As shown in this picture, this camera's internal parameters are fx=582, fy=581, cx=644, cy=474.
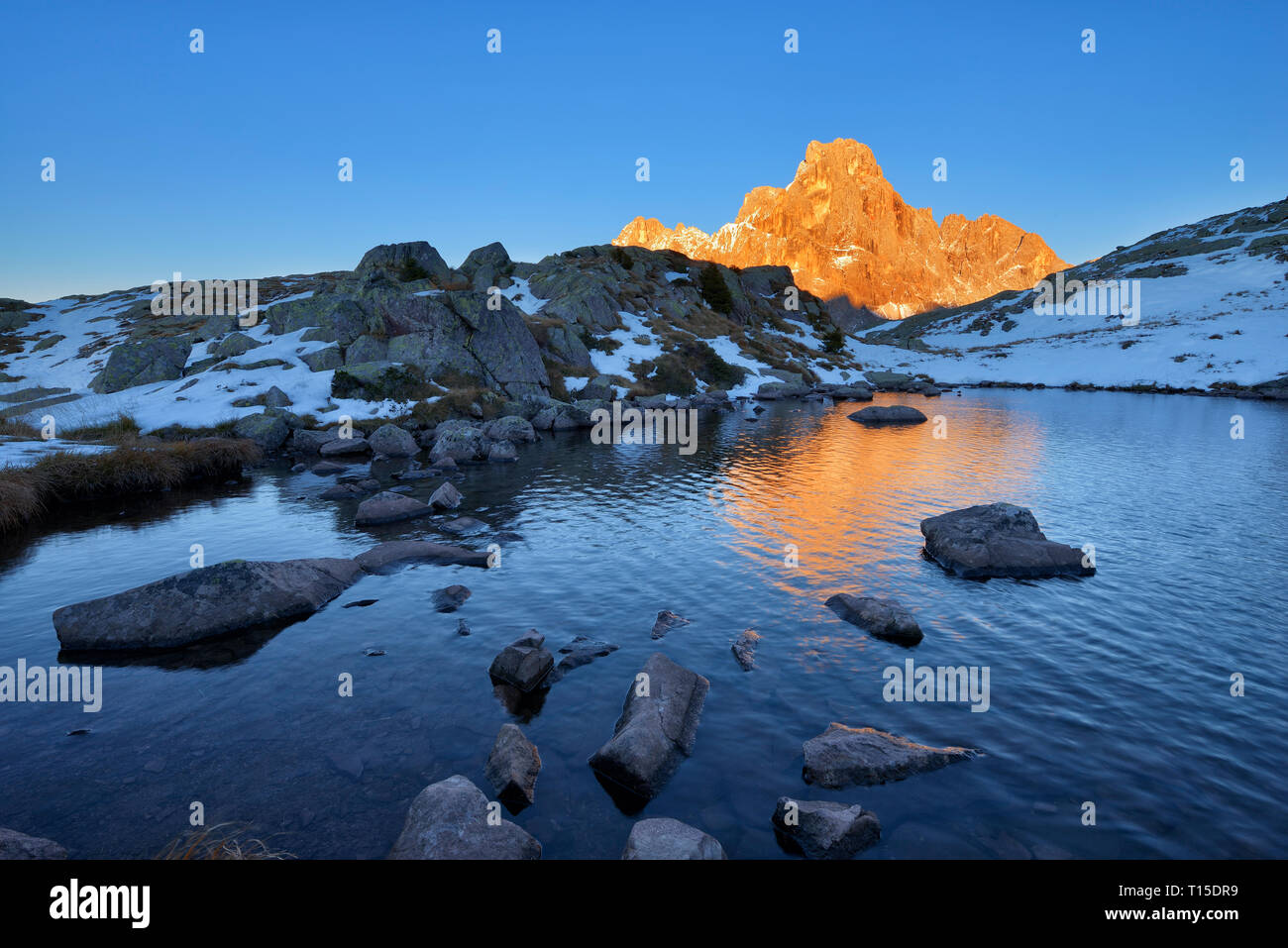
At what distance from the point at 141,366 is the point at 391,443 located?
28796 mm

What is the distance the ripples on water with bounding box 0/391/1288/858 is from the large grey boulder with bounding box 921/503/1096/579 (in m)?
0.74

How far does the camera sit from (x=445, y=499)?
82.4 ft

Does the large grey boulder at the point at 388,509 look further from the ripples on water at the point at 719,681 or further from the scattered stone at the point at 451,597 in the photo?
the scattered stone at the point at 451,597

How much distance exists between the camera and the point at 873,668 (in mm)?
11500

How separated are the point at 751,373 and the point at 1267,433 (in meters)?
49.7

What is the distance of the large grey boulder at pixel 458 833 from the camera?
21.8 ft

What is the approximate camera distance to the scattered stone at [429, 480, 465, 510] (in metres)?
24.9

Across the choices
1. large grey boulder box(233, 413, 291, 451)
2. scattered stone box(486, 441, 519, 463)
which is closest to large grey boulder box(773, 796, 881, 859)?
scattered stone box(486, 441, 519, 463)

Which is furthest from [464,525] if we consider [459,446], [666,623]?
[459,446]

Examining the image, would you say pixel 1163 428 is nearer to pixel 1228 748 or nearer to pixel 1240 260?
pixel 1228 748

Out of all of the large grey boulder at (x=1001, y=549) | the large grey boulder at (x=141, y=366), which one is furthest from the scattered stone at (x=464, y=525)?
the large grey boulder at (x=141, y=366)

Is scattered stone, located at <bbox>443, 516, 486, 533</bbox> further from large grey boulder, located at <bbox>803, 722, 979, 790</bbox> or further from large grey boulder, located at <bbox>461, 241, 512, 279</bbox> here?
large grey boulder, located at <bbox>461, 241, 512, 279</bbox>
